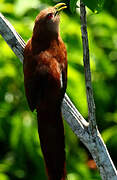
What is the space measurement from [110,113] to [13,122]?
1288mm

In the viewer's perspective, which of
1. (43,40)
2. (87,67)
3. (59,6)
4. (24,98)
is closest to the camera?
(87,67)

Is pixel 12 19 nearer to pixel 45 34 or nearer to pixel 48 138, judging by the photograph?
pixel 45 34

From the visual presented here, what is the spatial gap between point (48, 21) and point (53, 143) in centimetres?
85

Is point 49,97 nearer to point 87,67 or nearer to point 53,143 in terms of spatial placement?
point 53,143

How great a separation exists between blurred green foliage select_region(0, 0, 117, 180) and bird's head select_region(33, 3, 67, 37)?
85cm

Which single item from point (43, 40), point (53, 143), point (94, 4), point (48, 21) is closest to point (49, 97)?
point (53, 143)

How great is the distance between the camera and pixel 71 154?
223 inches

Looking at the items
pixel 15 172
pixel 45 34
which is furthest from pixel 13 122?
pixel 45 34

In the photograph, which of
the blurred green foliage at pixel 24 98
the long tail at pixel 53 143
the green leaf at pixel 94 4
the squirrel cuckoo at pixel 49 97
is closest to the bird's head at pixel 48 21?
the squirrel cuckoo at pixel 49 97

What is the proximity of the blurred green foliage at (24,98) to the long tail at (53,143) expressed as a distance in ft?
3.83

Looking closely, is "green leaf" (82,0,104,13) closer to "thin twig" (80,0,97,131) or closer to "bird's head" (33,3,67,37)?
"thin twig" (80,0,97,131)

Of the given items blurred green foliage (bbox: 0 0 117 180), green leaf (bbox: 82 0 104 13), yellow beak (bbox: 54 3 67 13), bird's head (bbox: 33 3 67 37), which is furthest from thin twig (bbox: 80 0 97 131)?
blurred green foliage (bbox: 0 0 117 180)

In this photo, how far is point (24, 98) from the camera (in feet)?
16.9

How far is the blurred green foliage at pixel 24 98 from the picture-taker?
4.93 metres
